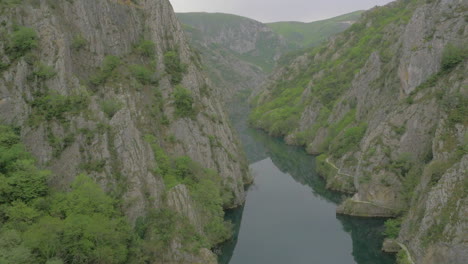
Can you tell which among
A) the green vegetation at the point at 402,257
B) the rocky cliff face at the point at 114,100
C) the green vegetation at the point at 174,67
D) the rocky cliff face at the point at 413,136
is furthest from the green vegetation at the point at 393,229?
the green vegetation at the point at 174,67

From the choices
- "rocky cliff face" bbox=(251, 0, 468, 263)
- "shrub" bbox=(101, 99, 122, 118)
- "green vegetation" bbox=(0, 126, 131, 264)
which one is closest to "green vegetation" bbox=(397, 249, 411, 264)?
"rocky cliff face" bbox=(251, 0, 468, 263)

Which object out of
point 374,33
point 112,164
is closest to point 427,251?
point 112,164

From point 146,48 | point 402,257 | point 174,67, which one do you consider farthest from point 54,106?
point 402,257

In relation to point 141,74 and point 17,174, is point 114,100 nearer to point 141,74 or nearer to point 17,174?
point 141,74

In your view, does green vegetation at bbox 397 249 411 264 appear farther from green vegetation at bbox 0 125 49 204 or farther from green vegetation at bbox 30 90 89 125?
green vegetation at bbox 30 90 89 125

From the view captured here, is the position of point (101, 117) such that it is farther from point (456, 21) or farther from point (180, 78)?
point (456, 21)
